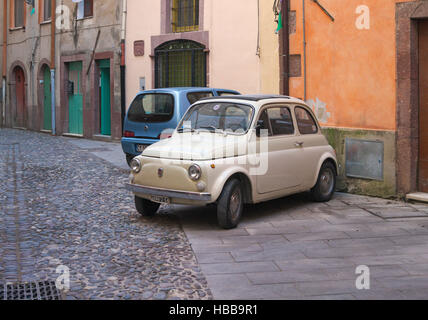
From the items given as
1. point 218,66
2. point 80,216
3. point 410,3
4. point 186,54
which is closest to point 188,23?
point 186,54

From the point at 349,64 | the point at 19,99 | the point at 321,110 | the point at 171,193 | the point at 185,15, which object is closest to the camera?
the point at 171,193

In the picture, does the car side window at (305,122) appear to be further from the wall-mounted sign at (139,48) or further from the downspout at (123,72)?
the downspout at (123,72)

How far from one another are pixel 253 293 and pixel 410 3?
634 centimetres

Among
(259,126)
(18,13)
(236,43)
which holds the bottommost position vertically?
(259,126)

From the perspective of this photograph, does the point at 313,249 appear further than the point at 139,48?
No

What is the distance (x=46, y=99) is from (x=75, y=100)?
2.96 meters

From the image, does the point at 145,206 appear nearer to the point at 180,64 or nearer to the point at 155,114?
the point at 155,114

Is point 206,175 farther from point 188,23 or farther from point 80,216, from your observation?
point 188,23

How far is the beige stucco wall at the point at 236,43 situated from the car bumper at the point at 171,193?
7.06 metres

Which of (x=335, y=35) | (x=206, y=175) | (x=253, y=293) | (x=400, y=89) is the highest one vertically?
(x=335, y=35)

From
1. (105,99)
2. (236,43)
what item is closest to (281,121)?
(236,43)

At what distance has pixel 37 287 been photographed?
17.4ft

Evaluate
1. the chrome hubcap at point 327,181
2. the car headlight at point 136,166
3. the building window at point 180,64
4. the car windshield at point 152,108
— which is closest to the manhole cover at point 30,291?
the car headlight at point 136,166

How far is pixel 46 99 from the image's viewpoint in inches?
1031
